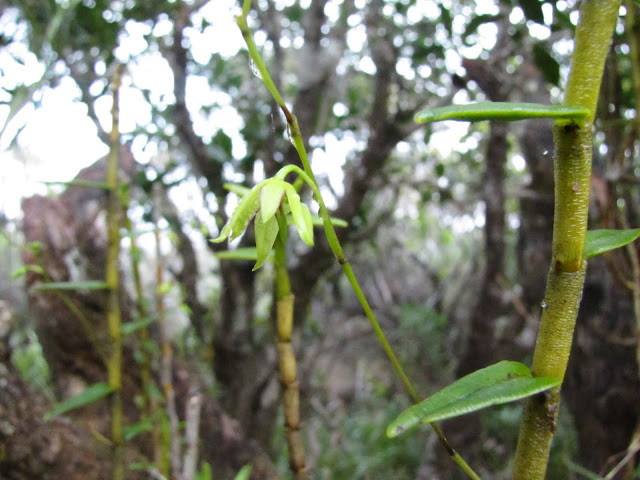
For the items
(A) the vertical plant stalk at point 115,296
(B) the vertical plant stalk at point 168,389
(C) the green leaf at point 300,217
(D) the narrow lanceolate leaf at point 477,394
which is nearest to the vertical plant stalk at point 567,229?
(D) the narrow lanceolate leaf at point 477,394

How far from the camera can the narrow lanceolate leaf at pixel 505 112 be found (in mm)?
212

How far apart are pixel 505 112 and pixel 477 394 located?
0.13 meters

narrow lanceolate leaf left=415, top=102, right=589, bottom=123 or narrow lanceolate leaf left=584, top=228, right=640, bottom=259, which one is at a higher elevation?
narrow lanceolate leaf left=415, top=102, right=589, bottom=123

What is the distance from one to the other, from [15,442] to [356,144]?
4.93 ft

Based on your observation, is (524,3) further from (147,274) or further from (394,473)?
(147,274)

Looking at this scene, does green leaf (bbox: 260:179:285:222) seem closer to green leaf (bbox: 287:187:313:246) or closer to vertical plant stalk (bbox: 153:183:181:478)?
green leaf (bbox: 287:187:313:246)

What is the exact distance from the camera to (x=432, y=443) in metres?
1.49

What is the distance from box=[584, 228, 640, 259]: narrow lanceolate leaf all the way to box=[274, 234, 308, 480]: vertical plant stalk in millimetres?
169

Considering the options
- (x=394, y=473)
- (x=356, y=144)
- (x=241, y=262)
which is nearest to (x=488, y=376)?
(x=241, y=262)

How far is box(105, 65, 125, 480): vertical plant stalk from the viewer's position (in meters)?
0.57

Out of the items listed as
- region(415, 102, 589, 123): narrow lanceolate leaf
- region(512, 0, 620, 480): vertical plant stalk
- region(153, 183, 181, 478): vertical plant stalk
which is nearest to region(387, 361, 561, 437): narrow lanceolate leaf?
region(512, 0, 620, 480): vertical plant stalk

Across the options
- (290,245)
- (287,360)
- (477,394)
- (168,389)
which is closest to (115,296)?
(168,389)

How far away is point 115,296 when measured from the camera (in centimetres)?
60

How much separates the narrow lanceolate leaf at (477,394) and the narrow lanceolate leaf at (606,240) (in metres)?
0.07
